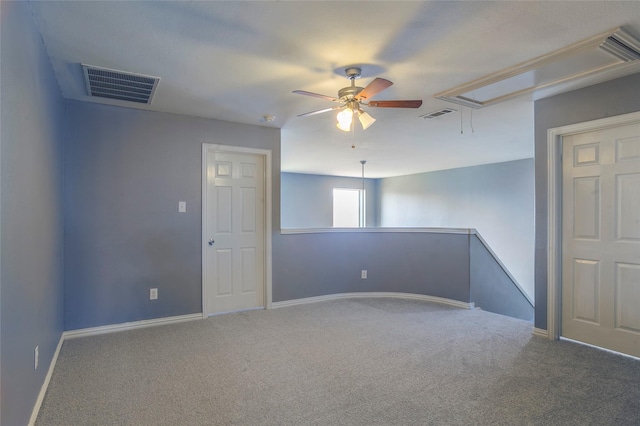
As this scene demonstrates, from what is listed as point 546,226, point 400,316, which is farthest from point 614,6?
point 400,316

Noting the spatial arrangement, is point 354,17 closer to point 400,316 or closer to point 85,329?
point 400,316

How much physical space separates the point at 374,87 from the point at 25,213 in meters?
2.28

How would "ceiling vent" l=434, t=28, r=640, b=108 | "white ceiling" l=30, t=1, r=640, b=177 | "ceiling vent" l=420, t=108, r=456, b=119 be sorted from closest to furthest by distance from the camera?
"white ceiling" l=30, t=1, r=640, b=177
"ceiling vent" l=434, t=28, r=640, b=108
"ceiling vent" l=420, t=108, r=456, b=119

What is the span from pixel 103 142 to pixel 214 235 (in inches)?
59.2

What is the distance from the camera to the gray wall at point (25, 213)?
1577mm

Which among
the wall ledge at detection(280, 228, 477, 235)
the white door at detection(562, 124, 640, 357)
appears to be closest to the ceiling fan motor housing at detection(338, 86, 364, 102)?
the white door at detection(562, 124, 640, 357)

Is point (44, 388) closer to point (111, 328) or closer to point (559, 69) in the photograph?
point (111, 328)

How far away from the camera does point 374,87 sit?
2.57 metres

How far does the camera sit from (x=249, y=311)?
436 cm

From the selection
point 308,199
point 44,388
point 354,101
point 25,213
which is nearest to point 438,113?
point 354,101

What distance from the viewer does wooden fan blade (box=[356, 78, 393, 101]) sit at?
2.45m

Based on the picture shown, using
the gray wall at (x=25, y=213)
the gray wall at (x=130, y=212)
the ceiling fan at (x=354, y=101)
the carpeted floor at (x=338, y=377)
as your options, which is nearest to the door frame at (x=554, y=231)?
the carpeted floor at (x=338, y=377)

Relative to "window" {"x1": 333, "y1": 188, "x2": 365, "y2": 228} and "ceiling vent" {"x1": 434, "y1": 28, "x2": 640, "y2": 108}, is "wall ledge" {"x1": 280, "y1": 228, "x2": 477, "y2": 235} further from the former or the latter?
"window" {"x1": 333, "y1": 188, "x2": 365, "y2": 228}

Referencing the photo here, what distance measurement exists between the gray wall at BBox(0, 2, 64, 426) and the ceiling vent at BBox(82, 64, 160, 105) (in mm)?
297
